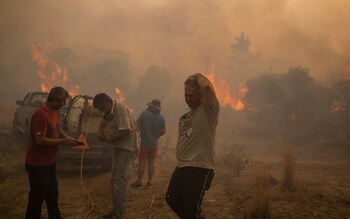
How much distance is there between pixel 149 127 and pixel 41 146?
11.7ft

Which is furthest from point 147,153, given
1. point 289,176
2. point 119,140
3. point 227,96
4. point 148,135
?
point 227,96

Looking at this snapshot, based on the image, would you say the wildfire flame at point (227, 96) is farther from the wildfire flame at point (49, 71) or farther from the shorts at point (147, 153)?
the shorts at point (147, 153)

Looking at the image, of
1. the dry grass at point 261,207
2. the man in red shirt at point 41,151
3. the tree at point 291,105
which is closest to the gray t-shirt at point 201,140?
the man in red shirt at point 41,151

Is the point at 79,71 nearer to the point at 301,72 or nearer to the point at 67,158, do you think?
the point at 301,72

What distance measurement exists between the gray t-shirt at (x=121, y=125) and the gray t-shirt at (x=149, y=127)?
246cm

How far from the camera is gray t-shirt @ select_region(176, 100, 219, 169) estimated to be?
322 cm

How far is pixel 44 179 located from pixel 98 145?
4039 mm

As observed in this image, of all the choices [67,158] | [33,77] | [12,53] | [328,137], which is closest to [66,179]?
[67,158]

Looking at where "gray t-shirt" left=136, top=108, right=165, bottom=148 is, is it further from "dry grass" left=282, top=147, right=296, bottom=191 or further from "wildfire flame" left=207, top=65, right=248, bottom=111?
"wildfire flame" left=207, top=65, right=248, bottom=111

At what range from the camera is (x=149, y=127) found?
724 cm

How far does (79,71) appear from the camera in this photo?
44.8m

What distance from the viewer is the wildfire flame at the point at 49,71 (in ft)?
133

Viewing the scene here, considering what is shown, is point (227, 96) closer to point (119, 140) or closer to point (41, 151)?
point (119, 140)

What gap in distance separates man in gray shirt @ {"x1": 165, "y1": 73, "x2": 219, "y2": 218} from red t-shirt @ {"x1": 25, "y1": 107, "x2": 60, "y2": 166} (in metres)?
1.69
